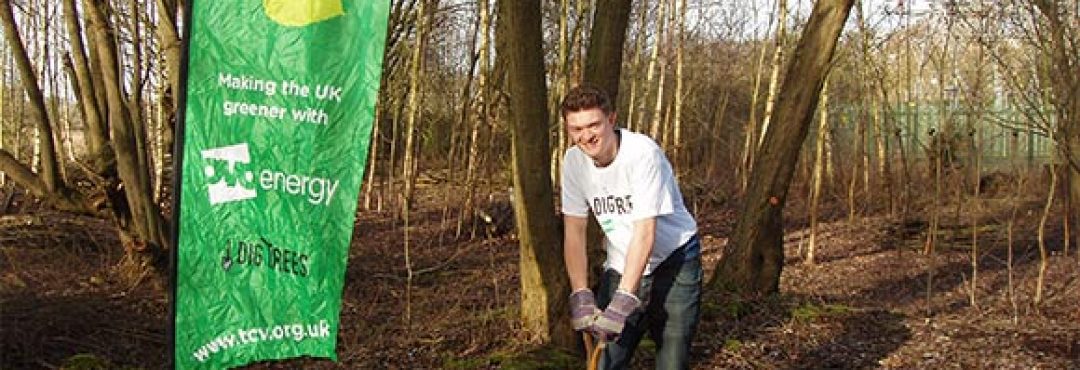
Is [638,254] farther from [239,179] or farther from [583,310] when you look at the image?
[239,179]

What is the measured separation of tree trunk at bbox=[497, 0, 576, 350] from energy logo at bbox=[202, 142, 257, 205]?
2.45 meters

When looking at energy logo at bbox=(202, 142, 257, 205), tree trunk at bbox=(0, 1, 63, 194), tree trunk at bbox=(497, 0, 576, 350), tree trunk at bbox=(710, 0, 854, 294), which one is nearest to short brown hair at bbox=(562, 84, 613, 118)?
energy logo at bbox=(202, 142, 257, 205)

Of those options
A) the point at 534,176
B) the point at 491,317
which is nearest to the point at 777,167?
the point at 491,317

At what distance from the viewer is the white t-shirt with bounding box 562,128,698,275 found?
423 centimetres

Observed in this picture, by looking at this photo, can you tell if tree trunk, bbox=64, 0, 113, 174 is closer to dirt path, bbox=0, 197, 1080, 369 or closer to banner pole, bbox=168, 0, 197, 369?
dirt path, bbox=0, 197, 1080, 369

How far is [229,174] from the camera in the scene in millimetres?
3760

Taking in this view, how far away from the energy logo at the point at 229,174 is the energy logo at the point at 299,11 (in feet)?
1.55

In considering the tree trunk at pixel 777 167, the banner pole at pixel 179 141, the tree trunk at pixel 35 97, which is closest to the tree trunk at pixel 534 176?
the tree trunk at pixel 777 167

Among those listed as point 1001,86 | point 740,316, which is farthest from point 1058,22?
point 740,316

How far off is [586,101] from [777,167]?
4.56 metres

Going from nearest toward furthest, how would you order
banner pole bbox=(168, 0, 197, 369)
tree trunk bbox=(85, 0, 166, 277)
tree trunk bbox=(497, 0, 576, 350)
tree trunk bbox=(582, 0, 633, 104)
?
banner pole bbox=(168, 0, 197, 369)
tree trunk bbox=(497, 0, 576, 350)
tree trunk bbox=(582, 0, 633, 104)
tree trunk bbox=(85, 0, 166, 277)

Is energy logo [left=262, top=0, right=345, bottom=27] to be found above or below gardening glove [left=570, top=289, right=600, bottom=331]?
above

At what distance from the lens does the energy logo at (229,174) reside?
3.70 m

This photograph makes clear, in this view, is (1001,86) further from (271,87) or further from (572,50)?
(271,87)
